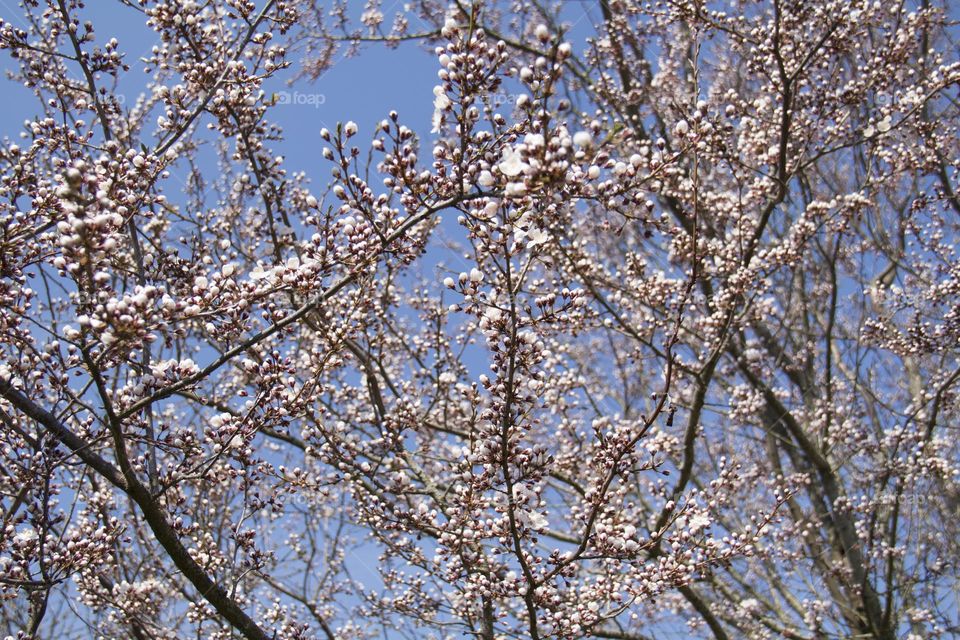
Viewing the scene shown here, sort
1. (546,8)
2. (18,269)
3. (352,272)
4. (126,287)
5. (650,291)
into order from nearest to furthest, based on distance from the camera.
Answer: (352,272) → (18,269) → (650,291) → (126,287) → (546,8)

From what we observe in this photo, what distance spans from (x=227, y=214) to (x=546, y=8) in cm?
659

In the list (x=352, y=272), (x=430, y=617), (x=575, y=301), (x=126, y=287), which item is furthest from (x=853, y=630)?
(x=126, y=287)

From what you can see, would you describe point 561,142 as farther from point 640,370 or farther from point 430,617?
point 640,370

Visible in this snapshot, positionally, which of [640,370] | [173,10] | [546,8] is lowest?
[173,10]

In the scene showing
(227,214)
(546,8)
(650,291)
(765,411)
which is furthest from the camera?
(546,8)

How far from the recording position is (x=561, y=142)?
233 cm

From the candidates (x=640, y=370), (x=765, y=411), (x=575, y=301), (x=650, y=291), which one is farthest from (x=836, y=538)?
(x=575, y=301)

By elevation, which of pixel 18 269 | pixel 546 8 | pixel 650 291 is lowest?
pixel 18 269

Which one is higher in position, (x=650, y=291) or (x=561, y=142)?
(x=650, y=291)

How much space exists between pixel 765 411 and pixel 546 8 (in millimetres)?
7266

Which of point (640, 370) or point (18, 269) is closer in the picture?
point (18, 269)

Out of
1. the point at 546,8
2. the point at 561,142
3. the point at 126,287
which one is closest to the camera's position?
the point at 561,142

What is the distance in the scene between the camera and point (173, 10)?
4312 millimetres

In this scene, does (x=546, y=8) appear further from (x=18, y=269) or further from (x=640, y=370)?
(x=18, y=269)
